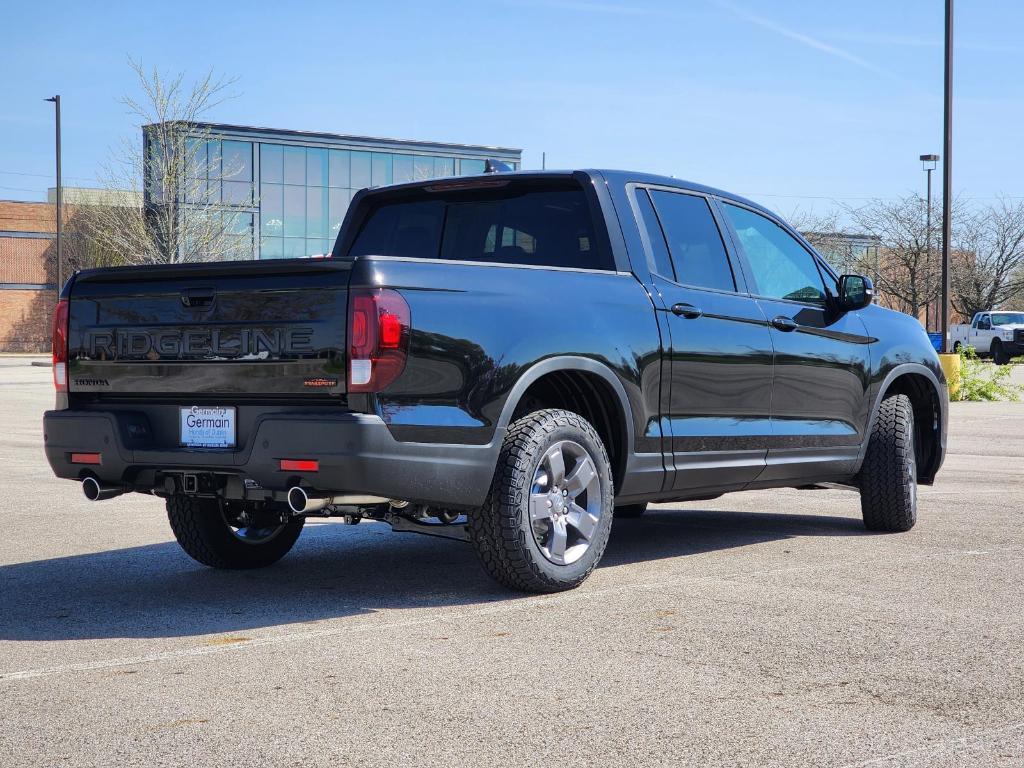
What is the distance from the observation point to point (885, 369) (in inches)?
331

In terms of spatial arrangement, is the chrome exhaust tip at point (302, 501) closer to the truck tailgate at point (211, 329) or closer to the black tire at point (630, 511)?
the truck tailgate at point (211, 329)

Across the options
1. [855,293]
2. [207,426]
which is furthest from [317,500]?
[855,293]

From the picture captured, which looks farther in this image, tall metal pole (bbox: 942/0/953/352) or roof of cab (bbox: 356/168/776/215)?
tall metal pole (bbox: 942/0/953/352)

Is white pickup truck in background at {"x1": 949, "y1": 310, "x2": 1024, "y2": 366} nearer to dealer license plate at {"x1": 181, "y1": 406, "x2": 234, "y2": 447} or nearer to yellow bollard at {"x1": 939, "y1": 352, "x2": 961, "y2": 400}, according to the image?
yellow bollard at {"x1": 939, "y1": 352, "x2": 961, "y2": 400}

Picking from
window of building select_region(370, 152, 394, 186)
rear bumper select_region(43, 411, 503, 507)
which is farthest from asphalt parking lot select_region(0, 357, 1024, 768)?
window of building select_region(370, 152, 394, 186)

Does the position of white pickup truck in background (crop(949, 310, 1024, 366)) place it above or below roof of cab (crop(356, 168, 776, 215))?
below

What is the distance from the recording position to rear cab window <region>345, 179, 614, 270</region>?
6934 millimetres

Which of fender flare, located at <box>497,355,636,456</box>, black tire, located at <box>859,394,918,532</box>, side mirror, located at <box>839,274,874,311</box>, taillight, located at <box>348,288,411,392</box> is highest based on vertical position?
side mirror, located at <box>839,274,874,311</box>

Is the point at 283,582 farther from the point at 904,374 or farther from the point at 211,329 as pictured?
the point at 904,374

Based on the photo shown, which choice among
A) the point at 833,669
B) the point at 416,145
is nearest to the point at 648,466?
the point at 833,669

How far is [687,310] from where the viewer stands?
6887 mm

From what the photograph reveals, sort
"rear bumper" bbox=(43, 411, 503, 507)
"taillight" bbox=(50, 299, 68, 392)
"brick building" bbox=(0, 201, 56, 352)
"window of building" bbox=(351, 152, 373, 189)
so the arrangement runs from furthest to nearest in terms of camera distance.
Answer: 1. "brick building" bbox=(0, 201, 56, 352)
2. "window of building" bbox=(351, 152, 373, 189)
3. "taillight" bbox=(50, 299, 68, 392)
4. "rear bumper" bbox=(43, 411, 503, 507)

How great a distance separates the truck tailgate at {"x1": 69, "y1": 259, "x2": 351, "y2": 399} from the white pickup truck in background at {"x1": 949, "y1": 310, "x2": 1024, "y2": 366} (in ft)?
152

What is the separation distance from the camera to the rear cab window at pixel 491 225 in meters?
6.93
